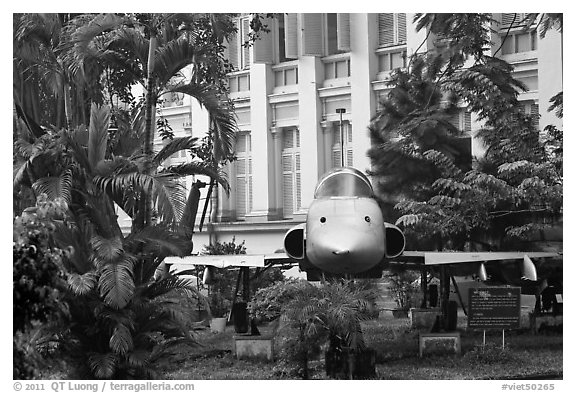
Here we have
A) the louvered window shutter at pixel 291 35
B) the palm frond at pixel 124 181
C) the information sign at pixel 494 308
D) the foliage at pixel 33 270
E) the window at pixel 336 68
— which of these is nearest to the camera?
the foliage at pixel 33 270

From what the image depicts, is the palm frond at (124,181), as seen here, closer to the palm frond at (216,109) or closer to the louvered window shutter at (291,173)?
the palm frond at (216,109)

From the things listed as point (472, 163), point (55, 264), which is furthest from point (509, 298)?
point (55, 264)

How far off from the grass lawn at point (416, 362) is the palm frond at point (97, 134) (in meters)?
2.75

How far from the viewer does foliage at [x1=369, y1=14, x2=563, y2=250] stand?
642 inches

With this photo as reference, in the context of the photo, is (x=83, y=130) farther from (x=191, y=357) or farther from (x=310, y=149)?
(x=310, y=149)

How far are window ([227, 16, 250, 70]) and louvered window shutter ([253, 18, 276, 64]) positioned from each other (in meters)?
0.30

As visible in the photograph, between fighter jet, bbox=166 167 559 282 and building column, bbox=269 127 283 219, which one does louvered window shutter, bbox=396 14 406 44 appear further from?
fighter jet, bbox=166 167 559 282

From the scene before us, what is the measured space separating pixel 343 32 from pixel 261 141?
2.33 metres

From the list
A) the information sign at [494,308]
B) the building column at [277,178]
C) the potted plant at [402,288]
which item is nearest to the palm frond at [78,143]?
the building column at [277,178]

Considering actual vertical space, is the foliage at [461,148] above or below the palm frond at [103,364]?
above

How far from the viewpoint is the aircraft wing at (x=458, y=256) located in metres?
16.7

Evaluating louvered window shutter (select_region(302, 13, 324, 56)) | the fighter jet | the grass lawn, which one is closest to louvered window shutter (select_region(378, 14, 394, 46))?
louvered window shutter (select_region(302, 13, 324, 56))

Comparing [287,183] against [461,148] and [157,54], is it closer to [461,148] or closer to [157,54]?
[461,148]

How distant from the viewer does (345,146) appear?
63.1 feet
